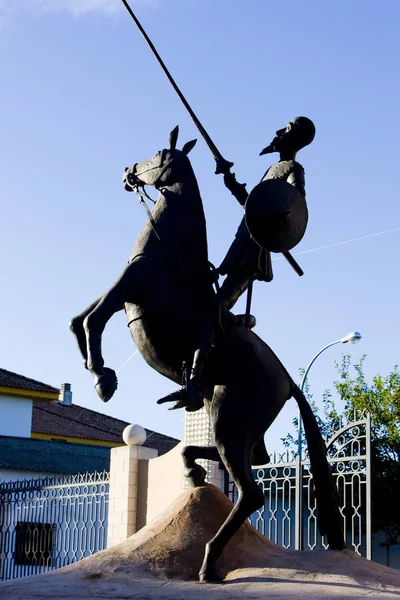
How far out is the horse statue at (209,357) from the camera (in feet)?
17.5

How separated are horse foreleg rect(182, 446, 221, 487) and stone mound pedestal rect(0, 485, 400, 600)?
0.08 meters

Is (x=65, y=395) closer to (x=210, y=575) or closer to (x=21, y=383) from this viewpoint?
(x=21, y=383)

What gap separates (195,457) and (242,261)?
1.28 m

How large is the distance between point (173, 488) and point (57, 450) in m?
12.3

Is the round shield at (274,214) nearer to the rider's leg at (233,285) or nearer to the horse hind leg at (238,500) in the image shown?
the rider's leg at (233,285)

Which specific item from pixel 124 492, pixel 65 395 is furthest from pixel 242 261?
pixel 65 395

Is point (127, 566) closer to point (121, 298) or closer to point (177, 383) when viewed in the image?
point (177, 383)

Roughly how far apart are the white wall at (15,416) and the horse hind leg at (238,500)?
2394 cm

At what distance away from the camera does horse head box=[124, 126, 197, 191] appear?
234 inches

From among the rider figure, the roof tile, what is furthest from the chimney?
the rider figure

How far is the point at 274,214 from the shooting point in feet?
17.0

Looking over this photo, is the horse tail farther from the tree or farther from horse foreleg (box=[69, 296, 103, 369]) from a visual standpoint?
the tree

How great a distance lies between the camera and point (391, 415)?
72.6 ft

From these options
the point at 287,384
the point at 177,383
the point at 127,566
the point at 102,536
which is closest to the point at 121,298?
the point at 177,383
